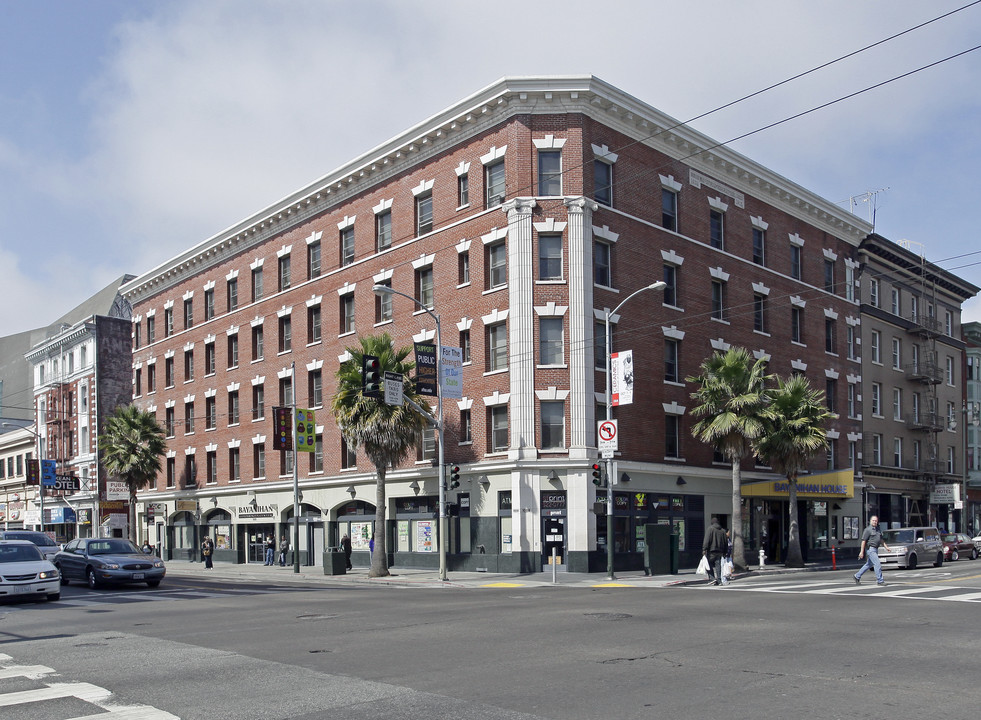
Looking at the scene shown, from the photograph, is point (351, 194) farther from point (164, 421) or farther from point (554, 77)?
point (164, 421)

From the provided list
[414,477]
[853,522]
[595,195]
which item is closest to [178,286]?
[414,477]

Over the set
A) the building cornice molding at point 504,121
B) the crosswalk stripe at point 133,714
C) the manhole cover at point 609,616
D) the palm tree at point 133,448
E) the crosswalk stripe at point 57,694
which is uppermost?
the building cornice molding at point 504,121

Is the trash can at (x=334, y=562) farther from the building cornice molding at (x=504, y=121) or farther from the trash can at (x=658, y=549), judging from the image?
the building cornice molding at (x=504, y=121)

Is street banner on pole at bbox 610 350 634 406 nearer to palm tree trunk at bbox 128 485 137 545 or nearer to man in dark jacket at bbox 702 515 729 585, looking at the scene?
man in dark jacket at bbox 702 515 729 585

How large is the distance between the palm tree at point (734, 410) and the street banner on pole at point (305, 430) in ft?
58.1

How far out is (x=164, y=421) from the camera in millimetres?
60344

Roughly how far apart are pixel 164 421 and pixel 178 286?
874 centimetres

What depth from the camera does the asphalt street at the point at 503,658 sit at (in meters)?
9.24

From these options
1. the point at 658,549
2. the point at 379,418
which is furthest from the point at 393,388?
the point at 658,549

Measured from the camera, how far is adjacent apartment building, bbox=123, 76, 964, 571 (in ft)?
117

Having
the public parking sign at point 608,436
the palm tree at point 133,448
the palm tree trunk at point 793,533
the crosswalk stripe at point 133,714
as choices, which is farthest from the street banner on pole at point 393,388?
the palm tree at point 133,448

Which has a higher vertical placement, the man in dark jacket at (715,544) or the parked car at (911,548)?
the man in dark jacket at (715,544)

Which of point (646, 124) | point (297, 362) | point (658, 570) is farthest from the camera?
point (297, 362)

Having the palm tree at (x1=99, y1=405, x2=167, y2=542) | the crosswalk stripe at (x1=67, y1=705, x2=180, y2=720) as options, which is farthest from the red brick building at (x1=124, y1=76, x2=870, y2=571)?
the crosswalk stripe at (x1=67, y1=705, x2=180, y2=720)
